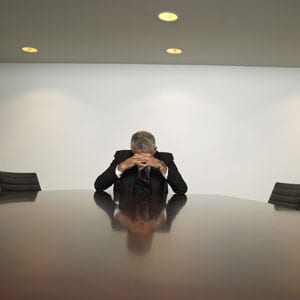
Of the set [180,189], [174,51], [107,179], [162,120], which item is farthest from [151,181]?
[162,120]

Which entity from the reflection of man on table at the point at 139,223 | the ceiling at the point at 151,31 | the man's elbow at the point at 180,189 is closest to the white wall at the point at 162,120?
the ceiling at the point at 151,31

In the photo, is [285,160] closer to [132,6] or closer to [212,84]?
[212,84]

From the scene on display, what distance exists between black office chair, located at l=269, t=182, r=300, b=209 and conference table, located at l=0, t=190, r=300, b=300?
133cm

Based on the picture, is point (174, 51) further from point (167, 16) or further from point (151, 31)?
point (167, 16)

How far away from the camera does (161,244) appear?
3.06 ft

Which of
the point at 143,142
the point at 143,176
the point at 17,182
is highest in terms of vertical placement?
the point at 143,142

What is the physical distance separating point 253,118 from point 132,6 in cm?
256

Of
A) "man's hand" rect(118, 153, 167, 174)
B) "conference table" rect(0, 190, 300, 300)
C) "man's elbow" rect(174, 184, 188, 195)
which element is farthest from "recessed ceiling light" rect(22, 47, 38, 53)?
"conference table" rect(0, 190, 300, 300)

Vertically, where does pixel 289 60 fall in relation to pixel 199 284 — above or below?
above

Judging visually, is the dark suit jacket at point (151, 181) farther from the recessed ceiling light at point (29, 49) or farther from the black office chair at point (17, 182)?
the recessed ceiling light at point (29, 49)

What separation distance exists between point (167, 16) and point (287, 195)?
1.82m

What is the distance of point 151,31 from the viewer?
3.52 m

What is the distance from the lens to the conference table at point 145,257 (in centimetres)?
59

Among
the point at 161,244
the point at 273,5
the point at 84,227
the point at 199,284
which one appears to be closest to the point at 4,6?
the point at 273,5
